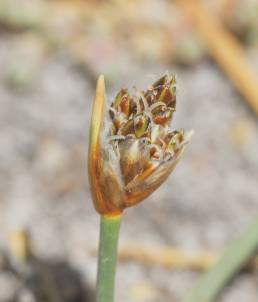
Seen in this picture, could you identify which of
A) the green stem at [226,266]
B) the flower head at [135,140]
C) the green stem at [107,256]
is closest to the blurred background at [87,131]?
the green stem at [226,266]

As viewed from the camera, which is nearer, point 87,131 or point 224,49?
point 87,131

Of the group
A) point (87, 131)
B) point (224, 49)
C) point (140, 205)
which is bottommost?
point (140, 205)

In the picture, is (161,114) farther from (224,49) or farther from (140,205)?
(224,49)

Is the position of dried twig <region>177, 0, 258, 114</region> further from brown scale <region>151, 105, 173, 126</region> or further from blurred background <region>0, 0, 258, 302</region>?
brown scale <region>151, 105, 173, 126</region>

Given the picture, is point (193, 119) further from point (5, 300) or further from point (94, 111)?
point (94, 111)

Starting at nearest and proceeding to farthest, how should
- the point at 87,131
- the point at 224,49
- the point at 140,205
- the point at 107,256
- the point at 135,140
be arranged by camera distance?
the point at 135,140 → the point at 107,256 → the point at 140,205 → the point at 87,131 → the point at 224,49

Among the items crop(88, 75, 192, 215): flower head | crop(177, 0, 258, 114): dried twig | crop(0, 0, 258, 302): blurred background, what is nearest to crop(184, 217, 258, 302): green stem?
crop(0, 0, 258, 302): blurred background

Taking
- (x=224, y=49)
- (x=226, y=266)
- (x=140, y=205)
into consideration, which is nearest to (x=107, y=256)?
(x=226, y=266)
